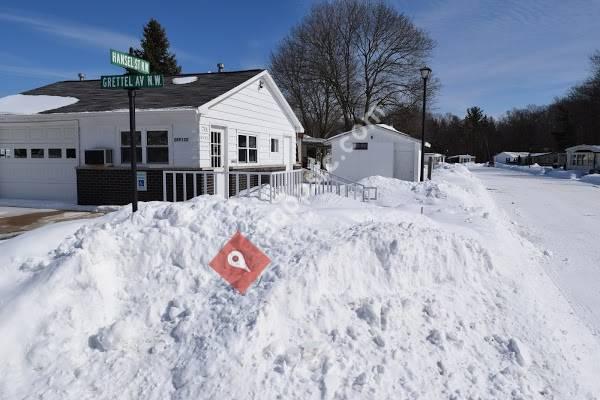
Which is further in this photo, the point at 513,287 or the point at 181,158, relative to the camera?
the point at 181,158

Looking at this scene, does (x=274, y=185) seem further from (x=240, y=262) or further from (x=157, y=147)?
(x=157, y=147)

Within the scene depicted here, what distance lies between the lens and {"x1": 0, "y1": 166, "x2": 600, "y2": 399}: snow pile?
145 inches

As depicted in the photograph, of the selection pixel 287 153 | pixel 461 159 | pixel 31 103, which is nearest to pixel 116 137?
pixel 31 103

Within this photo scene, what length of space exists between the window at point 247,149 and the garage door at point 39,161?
5.00 meters

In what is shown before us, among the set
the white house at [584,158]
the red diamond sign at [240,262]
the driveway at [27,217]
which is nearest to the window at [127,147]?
the driveway at [27,217]

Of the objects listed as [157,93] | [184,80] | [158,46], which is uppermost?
[158,46]

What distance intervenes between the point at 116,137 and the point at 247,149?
437cm

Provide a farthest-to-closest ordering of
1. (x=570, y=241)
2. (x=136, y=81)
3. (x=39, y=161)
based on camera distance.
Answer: (x=39, y=161), (x=570, y=241), (x=136, y=81)

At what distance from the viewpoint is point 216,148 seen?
1331cm

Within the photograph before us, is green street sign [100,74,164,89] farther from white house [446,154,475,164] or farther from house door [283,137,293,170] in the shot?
white house [446,154,475,164]

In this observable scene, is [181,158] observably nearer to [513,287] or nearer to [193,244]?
[193,244]

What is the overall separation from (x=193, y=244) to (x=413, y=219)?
3.89 metres

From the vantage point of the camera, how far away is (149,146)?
1235 cm

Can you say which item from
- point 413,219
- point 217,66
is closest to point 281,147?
point 217,66
